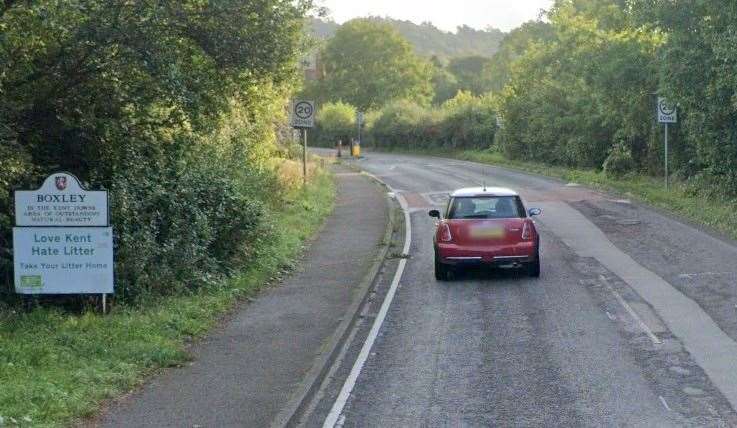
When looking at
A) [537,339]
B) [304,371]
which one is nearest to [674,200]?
[537,339]

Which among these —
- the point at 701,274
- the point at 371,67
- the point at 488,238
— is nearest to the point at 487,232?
the point at 488,238

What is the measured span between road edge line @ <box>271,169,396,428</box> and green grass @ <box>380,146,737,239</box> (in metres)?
9.26

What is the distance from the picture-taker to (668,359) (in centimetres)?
1014

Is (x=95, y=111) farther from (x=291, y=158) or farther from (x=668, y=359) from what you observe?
(x=291, y=158)

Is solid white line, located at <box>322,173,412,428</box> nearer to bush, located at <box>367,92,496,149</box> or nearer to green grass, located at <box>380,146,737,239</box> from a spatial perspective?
green grass, located at <box>380,146,737,239</box>

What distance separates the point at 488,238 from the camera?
1574cm

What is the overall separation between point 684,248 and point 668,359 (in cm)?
952

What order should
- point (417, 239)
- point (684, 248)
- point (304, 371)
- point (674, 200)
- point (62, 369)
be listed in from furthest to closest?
1. point (674, 200)
2. point (417, 239)
3. point (684, 248)
4. point (304, 371)
5. point (62, 369)

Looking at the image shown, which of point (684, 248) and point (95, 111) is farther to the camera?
point (684, 248)

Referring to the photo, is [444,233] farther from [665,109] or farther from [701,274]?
[665,109]

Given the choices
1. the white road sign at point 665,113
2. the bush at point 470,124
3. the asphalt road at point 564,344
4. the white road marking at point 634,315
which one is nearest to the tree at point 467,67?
the bush at point 470,124

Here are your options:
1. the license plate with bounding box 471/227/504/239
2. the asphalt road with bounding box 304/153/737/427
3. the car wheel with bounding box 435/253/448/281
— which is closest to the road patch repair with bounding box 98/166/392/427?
the asphalt road with bounding box 304/153/737/427

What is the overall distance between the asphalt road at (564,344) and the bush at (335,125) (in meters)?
61.1

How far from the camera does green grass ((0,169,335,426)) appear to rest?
7.96 meters
